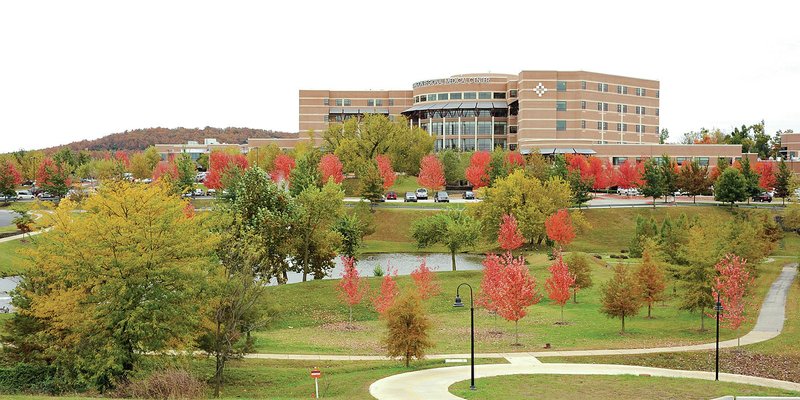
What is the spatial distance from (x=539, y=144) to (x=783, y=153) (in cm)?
6341

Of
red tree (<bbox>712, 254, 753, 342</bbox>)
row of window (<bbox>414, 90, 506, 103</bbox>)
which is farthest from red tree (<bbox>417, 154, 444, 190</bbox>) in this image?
red tree (<bbox>712, 254, 753, 342</bbox>)

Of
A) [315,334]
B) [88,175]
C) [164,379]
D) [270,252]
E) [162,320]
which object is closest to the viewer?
[164,379]

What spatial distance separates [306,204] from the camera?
2569 inches

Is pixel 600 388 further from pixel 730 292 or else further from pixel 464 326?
pixel 464 326

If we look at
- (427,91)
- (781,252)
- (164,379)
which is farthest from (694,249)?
(427,91)

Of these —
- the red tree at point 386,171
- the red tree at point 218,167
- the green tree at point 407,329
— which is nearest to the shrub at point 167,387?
the green tree at point 407,329

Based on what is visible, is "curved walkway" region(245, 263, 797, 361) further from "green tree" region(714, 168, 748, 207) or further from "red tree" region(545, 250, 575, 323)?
"green tree" region(714, 168, 748, 207)

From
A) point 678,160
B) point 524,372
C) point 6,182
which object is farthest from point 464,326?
point 678,160

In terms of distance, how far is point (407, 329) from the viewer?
124 feet

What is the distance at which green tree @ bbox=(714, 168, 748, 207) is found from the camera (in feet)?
345

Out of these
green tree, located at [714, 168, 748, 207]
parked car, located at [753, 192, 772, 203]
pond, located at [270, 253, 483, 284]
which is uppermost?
green tree, located at [714, 168, 748, 207]

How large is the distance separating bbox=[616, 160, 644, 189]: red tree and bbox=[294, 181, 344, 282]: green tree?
7425 cm

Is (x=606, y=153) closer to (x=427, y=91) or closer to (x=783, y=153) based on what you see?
(x=427, y=91)

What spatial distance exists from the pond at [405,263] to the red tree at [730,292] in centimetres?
2901
